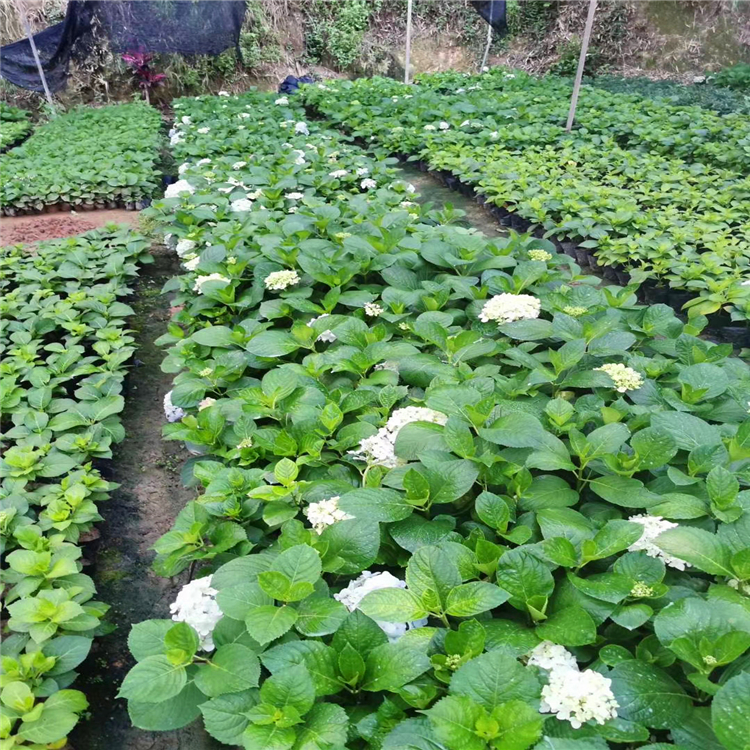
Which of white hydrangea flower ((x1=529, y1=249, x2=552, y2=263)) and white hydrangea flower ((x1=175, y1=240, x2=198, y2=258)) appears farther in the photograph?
white hydrangea flower ((x1=175, y1=240, x2=198, y2=258))

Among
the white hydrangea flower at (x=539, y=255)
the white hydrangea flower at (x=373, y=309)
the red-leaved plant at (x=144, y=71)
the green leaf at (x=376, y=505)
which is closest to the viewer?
the green leaf at (x=376, y=505)

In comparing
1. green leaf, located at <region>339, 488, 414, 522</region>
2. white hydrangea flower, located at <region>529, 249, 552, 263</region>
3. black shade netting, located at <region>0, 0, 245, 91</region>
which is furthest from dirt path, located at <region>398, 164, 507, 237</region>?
black shade netting, located at <region>0, 0, 245, 91</region>

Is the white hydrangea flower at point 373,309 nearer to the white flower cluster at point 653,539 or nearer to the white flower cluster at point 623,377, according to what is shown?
the white flower cluster at point 623,377

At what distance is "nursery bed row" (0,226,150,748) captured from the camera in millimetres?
1254

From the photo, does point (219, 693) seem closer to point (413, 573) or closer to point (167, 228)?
point (413, 573)

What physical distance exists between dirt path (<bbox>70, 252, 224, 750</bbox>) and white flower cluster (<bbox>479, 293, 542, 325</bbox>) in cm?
121

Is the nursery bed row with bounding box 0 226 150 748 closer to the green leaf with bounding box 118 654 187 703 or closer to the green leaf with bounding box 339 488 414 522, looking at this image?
the green leaf with bounding box 118 654 187 703

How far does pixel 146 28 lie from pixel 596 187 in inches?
298

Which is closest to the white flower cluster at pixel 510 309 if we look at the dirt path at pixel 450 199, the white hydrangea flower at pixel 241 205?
the white hydrangea flower at pixel 241 205

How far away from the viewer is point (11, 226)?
4.66 metres

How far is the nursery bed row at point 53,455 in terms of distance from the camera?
125 cm

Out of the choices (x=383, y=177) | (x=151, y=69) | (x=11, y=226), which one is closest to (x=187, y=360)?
(x=383, y=177)

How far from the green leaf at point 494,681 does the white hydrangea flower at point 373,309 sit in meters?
1.26

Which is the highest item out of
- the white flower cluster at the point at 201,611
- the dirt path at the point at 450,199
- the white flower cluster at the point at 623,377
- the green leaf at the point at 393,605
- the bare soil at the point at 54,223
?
the white flower cluster at the point at 623,377
